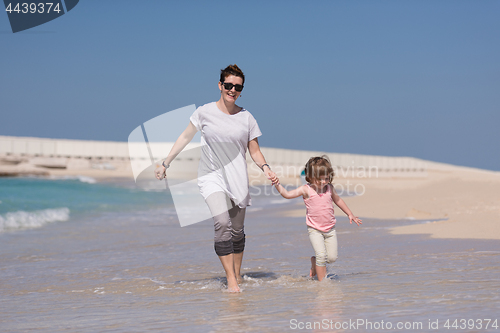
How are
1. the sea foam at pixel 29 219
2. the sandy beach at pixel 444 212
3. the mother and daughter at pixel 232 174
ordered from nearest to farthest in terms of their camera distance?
1. the mother and daughter at pixel 232 174
2. the sandy beach at pixel 444 212
3. the sea foam at pixel 29 219

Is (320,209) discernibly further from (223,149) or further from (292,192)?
(223,149)

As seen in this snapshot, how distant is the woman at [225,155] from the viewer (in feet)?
13.8

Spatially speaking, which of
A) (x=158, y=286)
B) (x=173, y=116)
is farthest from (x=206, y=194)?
(x=173, y=116)

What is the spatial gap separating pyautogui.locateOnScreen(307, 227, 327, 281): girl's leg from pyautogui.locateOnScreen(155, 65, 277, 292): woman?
2.08 ft

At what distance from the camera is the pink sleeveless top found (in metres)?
4.36

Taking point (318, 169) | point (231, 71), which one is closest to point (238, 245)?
point (318, 169)

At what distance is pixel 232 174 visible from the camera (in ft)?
14.1

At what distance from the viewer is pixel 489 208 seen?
805 cm

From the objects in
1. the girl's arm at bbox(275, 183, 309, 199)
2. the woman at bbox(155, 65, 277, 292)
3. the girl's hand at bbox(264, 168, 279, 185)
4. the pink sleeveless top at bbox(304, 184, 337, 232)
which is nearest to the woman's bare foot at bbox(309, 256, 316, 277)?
the pink sleeveless top at bbox(304, 184, 337, 232)

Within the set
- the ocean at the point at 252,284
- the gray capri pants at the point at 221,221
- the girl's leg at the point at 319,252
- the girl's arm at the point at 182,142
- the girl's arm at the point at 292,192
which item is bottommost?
the ocean at the point at 252,284

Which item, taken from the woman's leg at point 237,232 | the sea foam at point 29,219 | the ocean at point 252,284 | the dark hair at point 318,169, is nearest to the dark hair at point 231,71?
the dark hair at point 318,169

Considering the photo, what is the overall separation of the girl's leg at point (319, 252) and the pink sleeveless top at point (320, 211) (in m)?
0.06

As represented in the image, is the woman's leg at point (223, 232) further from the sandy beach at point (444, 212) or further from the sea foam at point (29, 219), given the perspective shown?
the sea foam at point (29, 219)

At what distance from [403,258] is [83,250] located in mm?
3973
